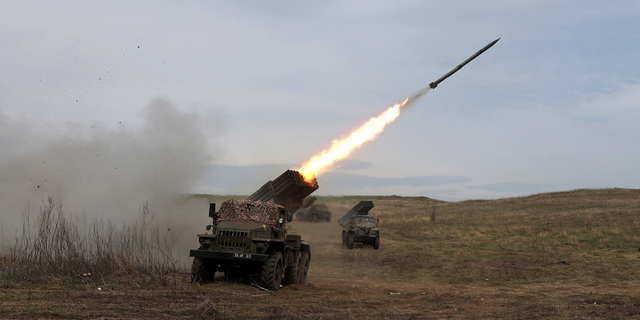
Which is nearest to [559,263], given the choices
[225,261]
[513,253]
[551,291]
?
[513,253]

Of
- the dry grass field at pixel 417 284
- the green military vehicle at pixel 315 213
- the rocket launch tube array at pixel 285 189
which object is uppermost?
the rocket launch tube array at pixel 285 189

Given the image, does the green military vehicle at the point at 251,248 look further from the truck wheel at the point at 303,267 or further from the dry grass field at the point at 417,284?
the dry grass field at the point at 417,284

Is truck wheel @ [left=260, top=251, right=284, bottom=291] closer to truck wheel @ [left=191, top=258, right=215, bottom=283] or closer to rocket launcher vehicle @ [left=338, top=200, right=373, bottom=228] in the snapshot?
truck wheel @ [left=191, top=258, right=215, bottom=283]

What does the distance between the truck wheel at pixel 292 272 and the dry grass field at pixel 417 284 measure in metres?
0.52

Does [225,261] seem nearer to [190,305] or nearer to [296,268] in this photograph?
[296,268]

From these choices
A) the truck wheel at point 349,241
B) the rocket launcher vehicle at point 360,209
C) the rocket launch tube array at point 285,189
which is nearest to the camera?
the rocket launch tube array at point 285,189

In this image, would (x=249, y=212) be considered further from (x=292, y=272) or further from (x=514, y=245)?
(x=514, y=245)

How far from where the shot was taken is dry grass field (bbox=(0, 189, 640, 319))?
11.6 meters

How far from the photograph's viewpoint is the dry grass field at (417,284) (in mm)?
11580

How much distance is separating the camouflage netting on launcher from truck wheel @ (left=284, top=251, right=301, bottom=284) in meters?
1.23

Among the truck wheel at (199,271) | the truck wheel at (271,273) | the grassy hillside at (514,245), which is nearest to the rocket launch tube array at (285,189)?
the grassy hillside at (514,245)

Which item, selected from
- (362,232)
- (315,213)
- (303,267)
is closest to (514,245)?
(362,232)

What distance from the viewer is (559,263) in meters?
26.7

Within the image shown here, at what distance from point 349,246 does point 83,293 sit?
2283cm
